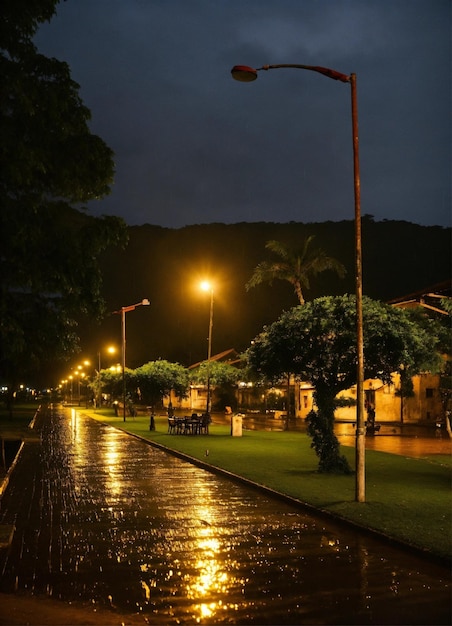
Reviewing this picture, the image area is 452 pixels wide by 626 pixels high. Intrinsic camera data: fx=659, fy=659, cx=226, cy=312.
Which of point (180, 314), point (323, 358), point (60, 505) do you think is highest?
point (180, 314)

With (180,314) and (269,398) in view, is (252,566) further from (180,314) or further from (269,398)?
(180,314)

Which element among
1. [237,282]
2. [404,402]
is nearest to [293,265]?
[404,402]

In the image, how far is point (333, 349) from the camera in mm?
15258

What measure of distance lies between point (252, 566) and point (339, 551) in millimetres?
1403

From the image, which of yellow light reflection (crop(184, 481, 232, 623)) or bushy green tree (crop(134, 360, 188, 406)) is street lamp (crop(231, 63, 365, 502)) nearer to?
yellow light reflection (crop(184, 481, 232, 623))

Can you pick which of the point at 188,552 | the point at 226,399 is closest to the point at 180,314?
the point at 226,399

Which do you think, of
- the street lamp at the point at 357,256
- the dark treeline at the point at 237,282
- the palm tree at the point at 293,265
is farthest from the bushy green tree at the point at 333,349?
the dark treeline at the point at 237,282

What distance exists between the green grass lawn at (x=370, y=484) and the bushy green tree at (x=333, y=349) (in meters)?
1.32

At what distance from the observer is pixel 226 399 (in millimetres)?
67375

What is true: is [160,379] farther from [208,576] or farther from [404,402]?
[208,576]

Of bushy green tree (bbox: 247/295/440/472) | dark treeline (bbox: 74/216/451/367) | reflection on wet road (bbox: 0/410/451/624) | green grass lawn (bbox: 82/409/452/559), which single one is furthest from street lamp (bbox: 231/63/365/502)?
dark treeline (bbox: 74/216/451/367)

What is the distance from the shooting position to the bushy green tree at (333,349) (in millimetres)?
14945

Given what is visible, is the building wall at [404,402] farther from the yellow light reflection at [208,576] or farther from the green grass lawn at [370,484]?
the yellow light reflection at [208,576]

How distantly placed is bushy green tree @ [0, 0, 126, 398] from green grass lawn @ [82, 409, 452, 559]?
541cm
